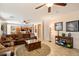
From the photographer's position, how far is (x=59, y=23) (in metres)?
2.46

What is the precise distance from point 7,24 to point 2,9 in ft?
1.18

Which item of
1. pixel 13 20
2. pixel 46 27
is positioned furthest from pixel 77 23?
pixel 13 20

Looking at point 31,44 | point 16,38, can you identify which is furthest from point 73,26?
point 16,38

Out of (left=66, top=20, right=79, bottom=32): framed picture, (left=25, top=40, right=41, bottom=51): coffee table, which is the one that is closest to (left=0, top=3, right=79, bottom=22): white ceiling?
(left=66, top=20, right=79, bottom=32): framed picture

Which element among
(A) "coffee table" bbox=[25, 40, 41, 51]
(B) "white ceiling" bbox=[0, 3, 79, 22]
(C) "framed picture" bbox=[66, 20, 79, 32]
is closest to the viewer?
(B) "white ceiling" bbox=[0, 3, 79, 22]

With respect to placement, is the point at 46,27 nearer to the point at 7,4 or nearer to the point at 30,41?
the point at 30,41

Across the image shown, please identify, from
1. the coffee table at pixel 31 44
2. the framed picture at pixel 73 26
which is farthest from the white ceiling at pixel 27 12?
the coffee table at pixel 31 44

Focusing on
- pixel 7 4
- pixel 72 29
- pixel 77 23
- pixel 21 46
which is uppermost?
pixel 7 4

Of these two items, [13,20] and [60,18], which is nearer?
[13,20]

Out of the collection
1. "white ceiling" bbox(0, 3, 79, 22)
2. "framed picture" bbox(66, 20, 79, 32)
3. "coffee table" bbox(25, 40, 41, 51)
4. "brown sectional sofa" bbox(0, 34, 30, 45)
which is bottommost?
"coffee table" bbox(25, 40, 41, 51)

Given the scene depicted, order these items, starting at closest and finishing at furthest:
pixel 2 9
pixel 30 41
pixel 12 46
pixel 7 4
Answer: pixel 7 4 < pixel 2 9 < pixel 12 46 < pixel 30 41

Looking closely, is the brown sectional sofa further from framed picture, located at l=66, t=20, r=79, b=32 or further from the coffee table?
framed picture, located at l=66, t=20, r=79, b=32

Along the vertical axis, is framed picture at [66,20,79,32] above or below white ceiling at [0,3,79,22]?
below

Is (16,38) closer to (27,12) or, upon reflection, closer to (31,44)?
(31,44)
